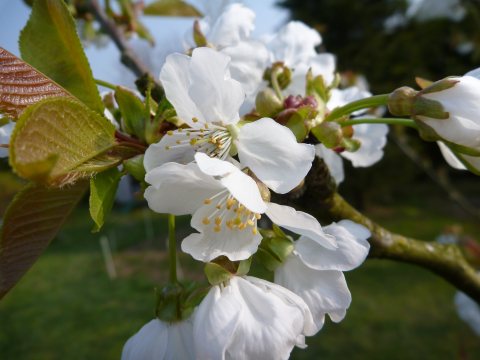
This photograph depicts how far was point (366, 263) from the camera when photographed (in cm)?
434

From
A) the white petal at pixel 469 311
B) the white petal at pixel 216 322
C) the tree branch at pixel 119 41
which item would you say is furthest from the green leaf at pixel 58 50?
the white petal at pixel 469 311

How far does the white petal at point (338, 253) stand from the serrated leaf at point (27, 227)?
0.81 ft

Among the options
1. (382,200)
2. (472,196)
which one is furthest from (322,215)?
(472,196)

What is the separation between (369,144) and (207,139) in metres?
0.33

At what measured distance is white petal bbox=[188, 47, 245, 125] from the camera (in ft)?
1.44

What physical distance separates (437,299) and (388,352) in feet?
3.06

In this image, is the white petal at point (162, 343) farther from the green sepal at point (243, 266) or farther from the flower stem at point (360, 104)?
the flower stem at point (360, 104)

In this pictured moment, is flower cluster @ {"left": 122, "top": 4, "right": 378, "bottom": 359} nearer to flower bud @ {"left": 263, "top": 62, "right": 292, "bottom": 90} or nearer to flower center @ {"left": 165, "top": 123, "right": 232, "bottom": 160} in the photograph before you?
flower center @ {"left": 165, "top": 123, "right": 232, "bottom": 160}

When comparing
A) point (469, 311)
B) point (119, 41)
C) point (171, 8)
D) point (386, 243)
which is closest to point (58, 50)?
point (386, 243)

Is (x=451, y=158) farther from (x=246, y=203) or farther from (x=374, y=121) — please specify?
(x=246, y=203)

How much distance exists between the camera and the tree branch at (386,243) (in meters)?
0.59

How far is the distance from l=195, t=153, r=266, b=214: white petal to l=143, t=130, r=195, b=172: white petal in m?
0.07

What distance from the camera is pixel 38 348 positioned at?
3.22 meters

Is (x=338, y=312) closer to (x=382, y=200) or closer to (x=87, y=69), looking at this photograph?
(x=87, y=69)
